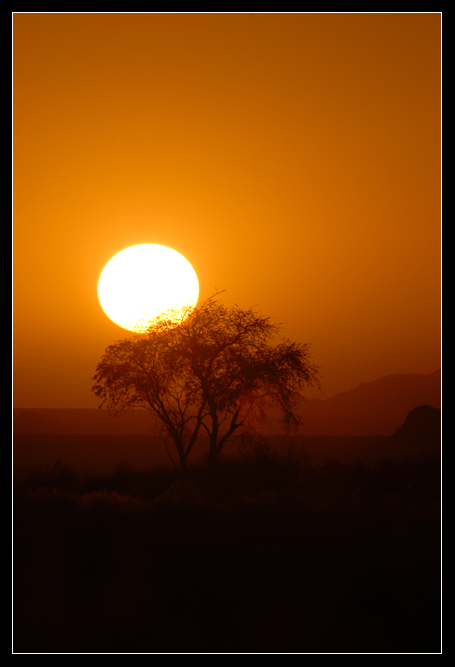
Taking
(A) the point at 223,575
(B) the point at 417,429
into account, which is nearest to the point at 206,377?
(A) the point at 223,575

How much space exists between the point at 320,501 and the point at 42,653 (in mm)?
Result: 9570

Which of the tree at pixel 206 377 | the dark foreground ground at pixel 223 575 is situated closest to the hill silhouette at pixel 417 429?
the tree at pixel 206 377

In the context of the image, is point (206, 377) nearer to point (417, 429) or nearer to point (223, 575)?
point (223, 575)

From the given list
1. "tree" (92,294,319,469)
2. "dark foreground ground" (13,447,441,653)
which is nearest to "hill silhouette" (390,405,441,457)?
"tree" (92,294,319,469)

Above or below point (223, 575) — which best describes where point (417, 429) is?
below

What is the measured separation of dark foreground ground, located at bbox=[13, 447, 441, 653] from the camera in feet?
35.1

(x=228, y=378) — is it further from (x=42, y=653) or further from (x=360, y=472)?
(x=42, y=653)

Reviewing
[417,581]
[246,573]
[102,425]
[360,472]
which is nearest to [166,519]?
[246,573]

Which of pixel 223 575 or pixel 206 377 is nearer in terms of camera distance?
pixel 223 575

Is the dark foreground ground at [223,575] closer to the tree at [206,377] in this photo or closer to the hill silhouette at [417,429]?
the tree at [206,377]

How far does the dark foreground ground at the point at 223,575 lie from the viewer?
10711mm

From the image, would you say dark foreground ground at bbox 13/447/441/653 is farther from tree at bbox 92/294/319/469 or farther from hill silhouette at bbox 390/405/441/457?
hill silhouette at bbox 390/405/441/457

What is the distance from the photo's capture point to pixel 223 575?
12.4m
